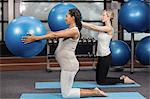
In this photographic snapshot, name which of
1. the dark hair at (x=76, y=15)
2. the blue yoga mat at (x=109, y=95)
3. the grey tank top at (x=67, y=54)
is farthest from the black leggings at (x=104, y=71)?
the dark hair at (x=76, y=15)

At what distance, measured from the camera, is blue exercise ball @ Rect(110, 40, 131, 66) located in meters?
6.96

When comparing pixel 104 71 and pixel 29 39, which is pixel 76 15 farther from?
pixel 104 71

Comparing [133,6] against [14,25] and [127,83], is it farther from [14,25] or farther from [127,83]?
[14,25]

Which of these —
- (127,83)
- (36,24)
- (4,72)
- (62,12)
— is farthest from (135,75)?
(36,24)

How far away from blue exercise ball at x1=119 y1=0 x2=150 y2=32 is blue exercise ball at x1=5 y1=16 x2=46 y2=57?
8.82ft

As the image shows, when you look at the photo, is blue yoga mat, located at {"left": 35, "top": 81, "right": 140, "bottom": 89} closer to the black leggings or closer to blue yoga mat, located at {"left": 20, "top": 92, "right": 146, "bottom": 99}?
the black leggings

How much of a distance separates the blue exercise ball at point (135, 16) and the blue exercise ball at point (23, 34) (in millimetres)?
2688

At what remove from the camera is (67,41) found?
4562 millimetres

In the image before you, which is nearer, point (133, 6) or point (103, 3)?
point (133, 6)

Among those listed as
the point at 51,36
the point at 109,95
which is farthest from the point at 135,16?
the point at 51,36

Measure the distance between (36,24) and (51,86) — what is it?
1647mm

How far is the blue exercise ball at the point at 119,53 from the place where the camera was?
6961mm

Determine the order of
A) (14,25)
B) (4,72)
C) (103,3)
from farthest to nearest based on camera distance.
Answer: (103,3) < (4,72) < (14,25)

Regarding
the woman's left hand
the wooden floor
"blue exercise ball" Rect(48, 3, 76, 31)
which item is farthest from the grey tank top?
the wooden floor
